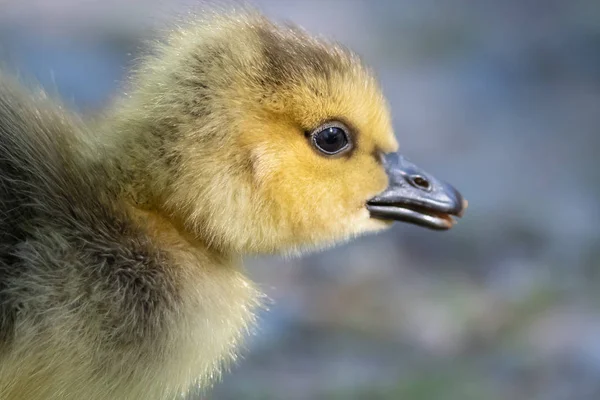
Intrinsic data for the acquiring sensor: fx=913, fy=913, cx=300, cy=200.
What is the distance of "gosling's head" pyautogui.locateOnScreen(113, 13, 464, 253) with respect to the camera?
828mm

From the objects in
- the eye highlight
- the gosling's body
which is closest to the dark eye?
the eye highlight

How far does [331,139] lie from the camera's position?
0.90 meters

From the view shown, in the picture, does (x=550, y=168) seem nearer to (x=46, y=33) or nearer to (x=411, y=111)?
(x=411, y=111)

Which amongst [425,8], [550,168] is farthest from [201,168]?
[425,8]

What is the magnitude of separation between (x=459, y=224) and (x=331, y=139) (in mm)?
1200

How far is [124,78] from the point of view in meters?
0.95

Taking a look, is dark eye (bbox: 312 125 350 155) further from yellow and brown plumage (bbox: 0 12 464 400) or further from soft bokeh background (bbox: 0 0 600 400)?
soft bokeh background (bbox: 0 0 600 400)

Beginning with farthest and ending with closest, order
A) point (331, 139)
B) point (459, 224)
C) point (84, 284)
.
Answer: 1. point (459, 224)
2. point (331, 139)
3. point (84, 284)

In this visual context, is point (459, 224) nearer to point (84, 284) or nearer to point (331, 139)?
point (331, 139)

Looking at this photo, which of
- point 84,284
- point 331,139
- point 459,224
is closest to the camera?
point 84,284

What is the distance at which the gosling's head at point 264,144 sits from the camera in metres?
0.83

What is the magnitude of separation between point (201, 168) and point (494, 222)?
132 centimetres

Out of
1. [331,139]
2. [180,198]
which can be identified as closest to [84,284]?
[180,198]

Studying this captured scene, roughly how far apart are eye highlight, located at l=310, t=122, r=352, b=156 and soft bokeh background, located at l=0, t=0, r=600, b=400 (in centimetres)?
23
